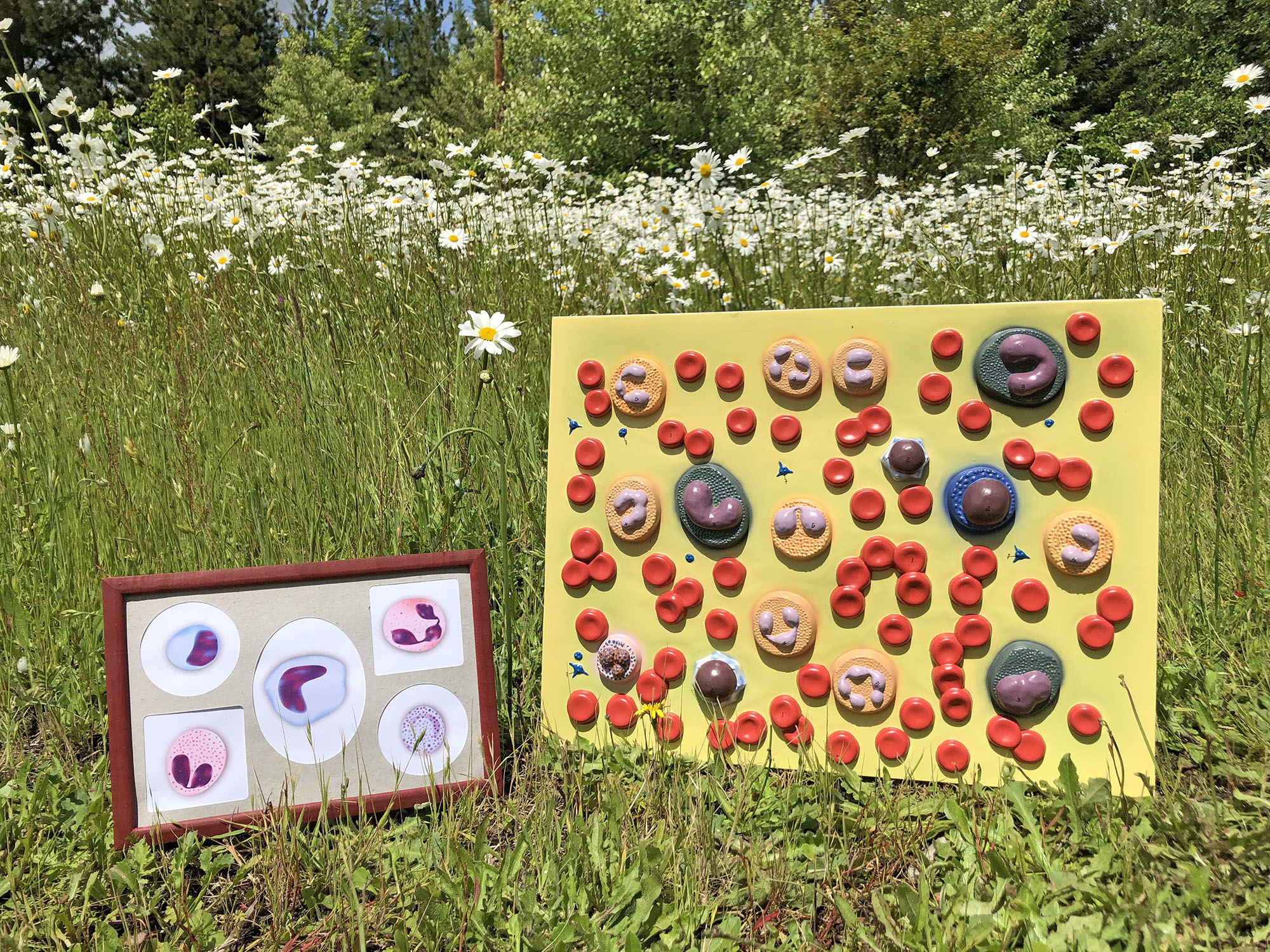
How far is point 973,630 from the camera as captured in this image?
1363 mm

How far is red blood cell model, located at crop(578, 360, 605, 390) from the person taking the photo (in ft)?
5.04

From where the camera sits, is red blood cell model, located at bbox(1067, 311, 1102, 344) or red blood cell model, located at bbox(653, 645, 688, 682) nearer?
red blood cell model, located at bbox(1067, 311, 1102, 344)

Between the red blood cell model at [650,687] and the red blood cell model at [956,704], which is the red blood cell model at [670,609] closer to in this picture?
the red blood cell model at [650,687]

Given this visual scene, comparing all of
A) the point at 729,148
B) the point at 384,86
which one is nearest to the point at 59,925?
the point at 729,148

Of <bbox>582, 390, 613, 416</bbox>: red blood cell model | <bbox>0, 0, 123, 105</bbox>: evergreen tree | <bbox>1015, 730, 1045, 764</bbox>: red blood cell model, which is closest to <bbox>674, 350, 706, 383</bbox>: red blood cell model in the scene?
<bbox>582, 390, 613, 416</bbox>: red blood cell model

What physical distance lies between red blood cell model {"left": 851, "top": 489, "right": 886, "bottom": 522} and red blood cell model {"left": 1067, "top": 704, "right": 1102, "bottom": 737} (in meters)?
0.43

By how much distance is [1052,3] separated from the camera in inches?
771

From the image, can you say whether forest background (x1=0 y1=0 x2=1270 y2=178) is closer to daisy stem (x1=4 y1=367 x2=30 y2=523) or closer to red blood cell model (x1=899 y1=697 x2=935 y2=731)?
daisy stem (x1=4 y1=367 x2=30 y2=523)

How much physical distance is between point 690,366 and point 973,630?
2.16 feet

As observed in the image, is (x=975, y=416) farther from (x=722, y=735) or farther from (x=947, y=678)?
(x=722, y=735)

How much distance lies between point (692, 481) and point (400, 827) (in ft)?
2.48

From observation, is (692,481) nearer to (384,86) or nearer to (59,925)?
(59,925)

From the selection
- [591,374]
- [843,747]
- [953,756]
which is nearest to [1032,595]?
[953,756]

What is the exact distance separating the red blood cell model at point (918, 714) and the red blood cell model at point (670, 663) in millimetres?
382
